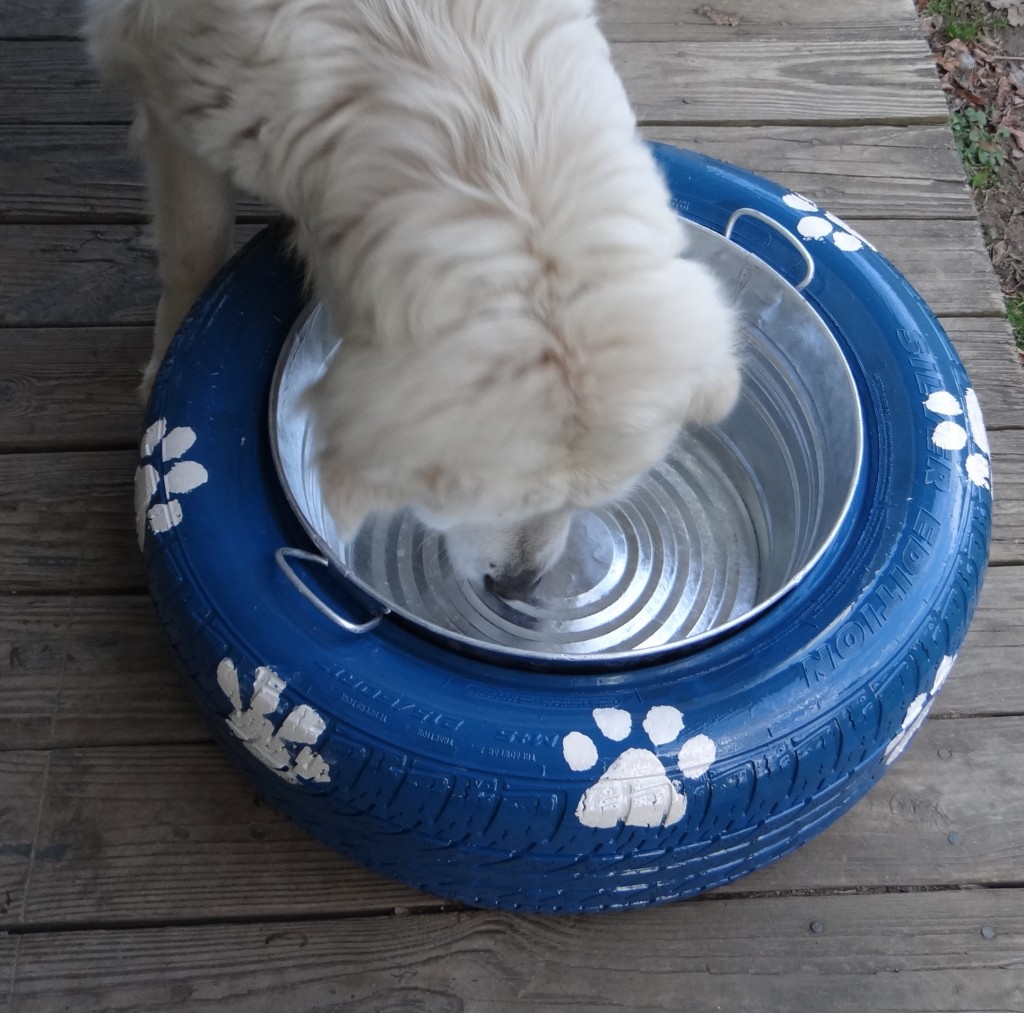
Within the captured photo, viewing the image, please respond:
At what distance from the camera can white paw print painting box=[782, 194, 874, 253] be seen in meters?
1.59

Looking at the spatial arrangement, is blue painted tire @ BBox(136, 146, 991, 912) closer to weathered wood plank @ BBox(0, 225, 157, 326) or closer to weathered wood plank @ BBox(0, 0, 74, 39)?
weathered wood plank @ BBox(0, 225, 157, 326)

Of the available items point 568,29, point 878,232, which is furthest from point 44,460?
point 878,232

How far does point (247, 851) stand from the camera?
1479 millimetres

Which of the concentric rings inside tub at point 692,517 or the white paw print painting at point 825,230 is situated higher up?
the white paw print painting at point 825,230

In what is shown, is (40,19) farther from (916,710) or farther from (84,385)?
(916,710)

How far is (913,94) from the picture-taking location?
2.50m

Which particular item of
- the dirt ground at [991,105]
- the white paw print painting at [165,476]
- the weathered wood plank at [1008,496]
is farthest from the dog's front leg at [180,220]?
the dirt ground at [991,105]

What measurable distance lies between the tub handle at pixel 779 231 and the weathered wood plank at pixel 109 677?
71 centimetres

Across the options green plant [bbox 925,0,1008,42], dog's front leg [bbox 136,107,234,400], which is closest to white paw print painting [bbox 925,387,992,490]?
dog's front leg [bbox 136,107,234,400]

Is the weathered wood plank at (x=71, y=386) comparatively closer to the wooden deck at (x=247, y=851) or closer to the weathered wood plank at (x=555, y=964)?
the wooden deck at (x=247, y=851)

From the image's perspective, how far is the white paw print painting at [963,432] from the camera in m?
1.40

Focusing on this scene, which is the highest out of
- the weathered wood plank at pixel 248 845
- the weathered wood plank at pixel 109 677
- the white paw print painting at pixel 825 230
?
the white paw print painting at pixel 825 230

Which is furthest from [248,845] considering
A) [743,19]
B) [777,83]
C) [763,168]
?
[743,19]

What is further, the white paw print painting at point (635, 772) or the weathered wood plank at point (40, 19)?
the weathered wood plank at point (40, 19)
